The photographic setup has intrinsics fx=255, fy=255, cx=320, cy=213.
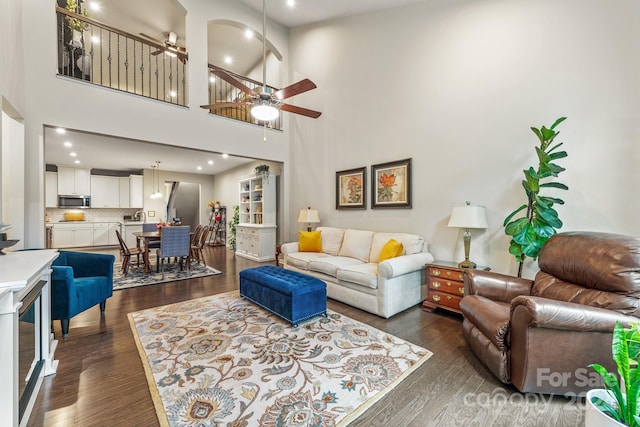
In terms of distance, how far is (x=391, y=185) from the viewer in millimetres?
4273

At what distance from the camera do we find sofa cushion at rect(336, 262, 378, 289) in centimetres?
319

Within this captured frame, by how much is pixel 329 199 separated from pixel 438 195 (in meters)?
2.24

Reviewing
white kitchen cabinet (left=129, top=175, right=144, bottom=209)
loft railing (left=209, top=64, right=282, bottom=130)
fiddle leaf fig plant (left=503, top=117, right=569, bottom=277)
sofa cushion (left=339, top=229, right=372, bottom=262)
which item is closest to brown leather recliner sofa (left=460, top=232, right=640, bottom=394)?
fiddle leaf fig plant (left=503, top=117, right=569, bottom=277)

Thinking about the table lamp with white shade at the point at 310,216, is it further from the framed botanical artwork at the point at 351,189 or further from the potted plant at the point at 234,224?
the potted plant at the point at 234,224

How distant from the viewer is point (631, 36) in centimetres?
249

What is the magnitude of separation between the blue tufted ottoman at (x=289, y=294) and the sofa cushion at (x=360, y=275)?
45cm

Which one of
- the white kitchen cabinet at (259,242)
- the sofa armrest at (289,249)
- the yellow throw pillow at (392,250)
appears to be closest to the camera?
the yellow throw pillow at (392,250)

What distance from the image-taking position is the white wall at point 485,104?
2576 millimetres

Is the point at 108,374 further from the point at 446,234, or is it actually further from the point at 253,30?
the point at 253,30

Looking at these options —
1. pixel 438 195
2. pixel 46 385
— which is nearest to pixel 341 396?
pixel 46 385

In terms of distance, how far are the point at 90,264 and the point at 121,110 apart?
2.39 metres

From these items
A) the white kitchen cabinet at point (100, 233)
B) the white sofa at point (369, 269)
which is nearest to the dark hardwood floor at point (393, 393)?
the white sofa at point (369, 269)

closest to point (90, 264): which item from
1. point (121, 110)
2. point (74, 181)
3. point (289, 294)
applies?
point (121, 110)

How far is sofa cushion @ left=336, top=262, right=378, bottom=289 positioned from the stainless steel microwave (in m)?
9.37
